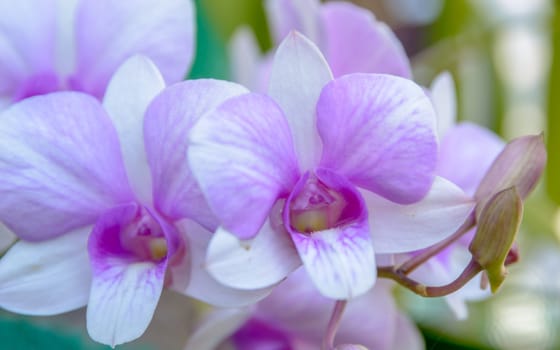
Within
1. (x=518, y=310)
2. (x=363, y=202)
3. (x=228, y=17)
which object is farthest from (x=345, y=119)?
(x=228, y=17)

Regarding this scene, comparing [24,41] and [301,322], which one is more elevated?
[24,41]

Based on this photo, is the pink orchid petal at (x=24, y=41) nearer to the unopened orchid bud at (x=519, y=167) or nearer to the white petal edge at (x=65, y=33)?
the white petal edge at (x=65, y=33)

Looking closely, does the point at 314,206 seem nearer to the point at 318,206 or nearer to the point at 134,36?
the point at 318,206

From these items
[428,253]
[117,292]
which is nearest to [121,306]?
[117,292]

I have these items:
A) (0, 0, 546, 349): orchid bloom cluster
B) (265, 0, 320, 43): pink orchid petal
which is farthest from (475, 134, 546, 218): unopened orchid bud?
(265, 0, 320, 43): pink orchid petal

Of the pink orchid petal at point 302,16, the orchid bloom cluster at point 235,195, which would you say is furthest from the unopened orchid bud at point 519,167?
the pink orchid petal at point 302,16

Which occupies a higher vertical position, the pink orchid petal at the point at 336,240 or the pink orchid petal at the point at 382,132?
the pink orchid petal at the point at 382,132

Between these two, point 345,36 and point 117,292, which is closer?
point 117,292
